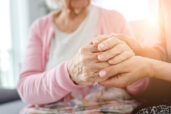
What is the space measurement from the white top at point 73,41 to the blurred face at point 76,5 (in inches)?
1.6

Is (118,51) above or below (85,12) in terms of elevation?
below

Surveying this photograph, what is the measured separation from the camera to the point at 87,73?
56 cm

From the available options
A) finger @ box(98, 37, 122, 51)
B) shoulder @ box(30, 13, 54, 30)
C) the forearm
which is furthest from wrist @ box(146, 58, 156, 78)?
shoulder @ box(30, 13, 54, 30)

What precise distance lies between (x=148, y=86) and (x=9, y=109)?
26.7 inches

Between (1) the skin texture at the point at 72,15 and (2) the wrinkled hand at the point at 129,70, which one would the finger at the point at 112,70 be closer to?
(2) the wrinkled hand at the point at 129,70

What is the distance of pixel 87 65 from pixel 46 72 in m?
0.20

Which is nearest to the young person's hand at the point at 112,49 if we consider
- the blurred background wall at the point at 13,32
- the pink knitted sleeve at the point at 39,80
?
the pink knitted sleeve at the point at 39,80

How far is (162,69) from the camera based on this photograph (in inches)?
20.0

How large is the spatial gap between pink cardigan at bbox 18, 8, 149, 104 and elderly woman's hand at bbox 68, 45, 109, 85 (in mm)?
47

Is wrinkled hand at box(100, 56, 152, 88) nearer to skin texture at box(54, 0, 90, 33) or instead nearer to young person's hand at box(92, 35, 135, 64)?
young person's hand at box(92, 35, 135, 64)

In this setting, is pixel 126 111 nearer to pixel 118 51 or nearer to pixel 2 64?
pixel 118 51

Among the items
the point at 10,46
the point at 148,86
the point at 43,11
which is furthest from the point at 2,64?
the point at 148,86

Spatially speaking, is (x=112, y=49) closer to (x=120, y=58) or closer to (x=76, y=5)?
(x=120, y=58)

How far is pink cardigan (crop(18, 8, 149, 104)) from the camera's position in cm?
63
